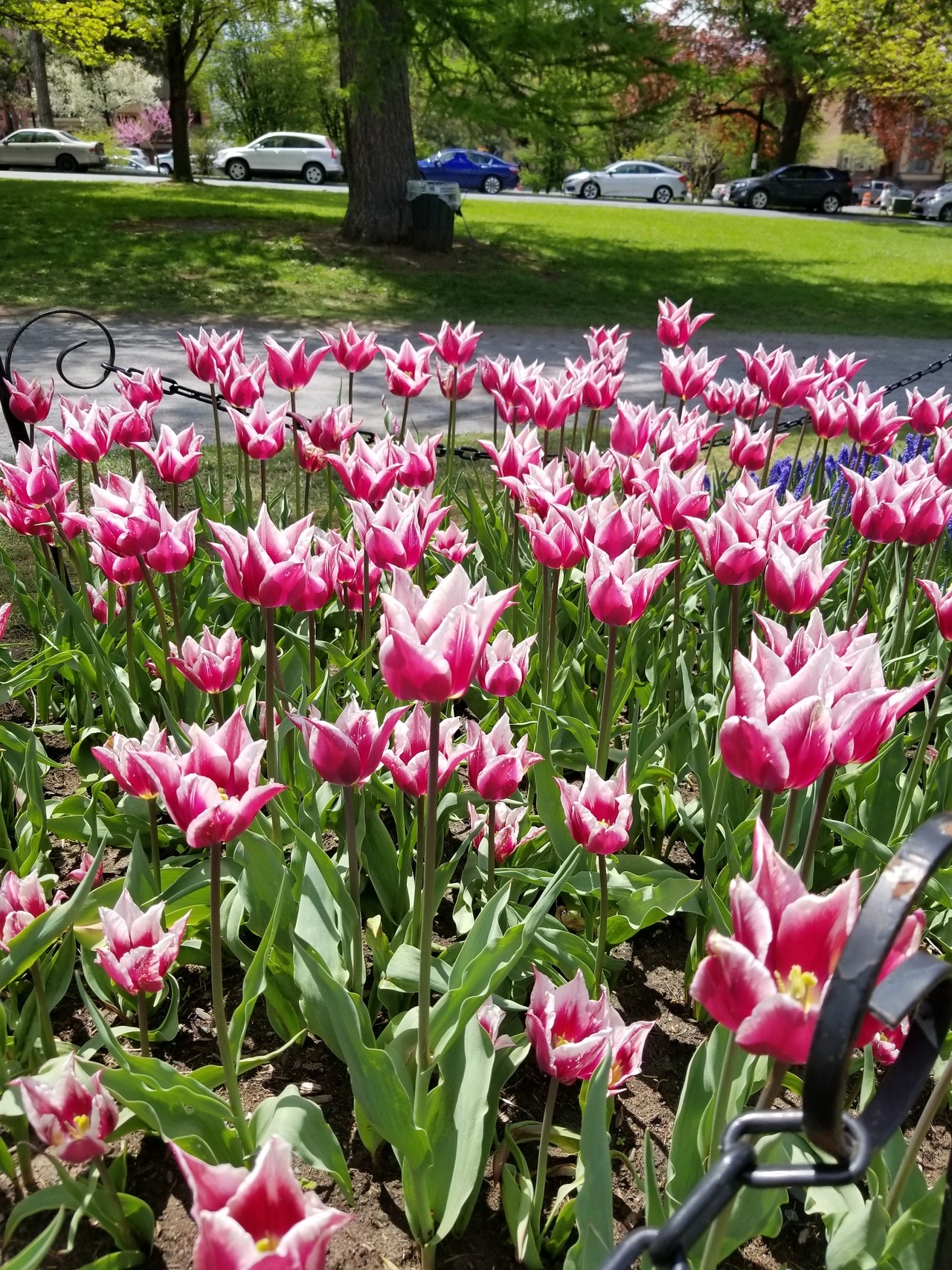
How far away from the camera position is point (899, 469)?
2.59 m

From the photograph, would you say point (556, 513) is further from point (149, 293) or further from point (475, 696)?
point (149, 293)

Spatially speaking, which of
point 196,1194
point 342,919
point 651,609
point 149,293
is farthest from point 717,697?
point 149,293

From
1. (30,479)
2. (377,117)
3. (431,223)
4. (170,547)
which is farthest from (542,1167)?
(431,223)

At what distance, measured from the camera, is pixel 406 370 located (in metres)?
3.59

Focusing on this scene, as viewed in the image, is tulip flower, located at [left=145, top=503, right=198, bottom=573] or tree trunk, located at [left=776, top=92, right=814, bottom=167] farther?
tree trunk, located at [left=776, top=92, right=814, bottom=167]

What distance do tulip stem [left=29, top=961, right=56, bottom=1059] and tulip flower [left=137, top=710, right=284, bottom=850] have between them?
0.57m

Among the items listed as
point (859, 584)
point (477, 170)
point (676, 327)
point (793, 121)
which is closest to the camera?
point (859, 584)

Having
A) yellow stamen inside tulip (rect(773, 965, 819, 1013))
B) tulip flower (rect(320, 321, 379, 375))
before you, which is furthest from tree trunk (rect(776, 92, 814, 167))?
yellow stamen inside tulip (rect(773, 965, 819, 1013))

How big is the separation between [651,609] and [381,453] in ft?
3.62

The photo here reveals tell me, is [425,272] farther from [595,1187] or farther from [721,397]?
[595,1187]

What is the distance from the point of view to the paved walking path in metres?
7.89

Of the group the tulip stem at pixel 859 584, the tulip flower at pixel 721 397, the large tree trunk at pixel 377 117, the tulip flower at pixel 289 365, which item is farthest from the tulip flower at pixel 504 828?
the large tree trunk at pixel 377 117

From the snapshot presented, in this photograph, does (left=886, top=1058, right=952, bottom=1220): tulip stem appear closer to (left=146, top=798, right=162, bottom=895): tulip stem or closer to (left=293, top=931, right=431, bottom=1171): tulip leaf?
(left=293, top=931, right=431, bottom=1171): tulip leaf

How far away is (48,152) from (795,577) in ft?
141
